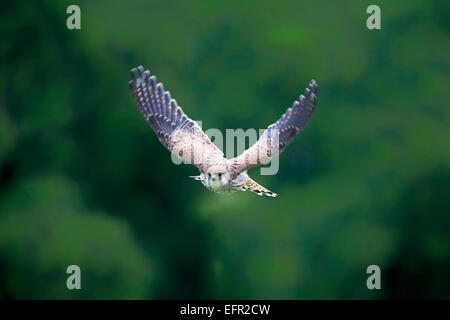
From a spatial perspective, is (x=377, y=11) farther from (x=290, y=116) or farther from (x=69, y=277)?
(x=69, y=277)

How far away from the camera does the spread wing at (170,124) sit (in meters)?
5.30

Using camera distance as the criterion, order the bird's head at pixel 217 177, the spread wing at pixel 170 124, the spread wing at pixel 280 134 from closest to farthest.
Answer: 1. the spread wing at pixel 280 134
2. the bird's head at pixel 217 177
3. the spread wing at pixel 170 124

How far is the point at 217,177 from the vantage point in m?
5.02

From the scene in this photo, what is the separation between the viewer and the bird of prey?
4914mm

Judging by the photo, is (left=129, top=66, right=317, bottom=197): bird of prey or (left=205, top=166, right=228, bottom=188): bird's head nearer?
(left=129, top=66, right=317, bottom=197): bird of prey

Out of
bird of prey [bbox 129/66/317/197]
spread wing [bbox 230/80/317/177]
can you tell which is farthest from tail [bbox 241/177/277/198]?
spread wing [bbox 230/80/317/177]

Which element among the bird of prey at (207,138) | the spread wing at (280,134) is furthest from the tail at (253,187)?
the spread wing at (280,134)

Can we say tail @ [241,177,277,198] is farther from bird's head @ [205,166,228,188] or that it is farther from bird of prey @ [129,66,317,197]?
bird's head @ [205,166,228,188]

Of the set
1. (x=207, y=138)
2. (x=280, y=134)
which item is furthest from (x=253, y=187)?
(x=280, y=134)

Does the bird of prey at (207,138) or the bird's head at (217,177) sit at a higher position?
the bird of prey at (207,138)

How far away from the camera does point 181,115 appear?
5.47 meters

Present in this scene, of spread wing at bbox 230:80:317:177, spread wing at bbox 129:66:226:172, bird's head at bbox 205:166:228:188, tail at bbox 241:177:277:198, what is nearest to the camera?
spread wing at bbox 230:80:317:177

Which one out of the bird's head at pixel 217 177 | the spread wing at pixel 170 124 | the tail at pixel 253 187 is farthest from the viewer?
the tail at pixel 253 187

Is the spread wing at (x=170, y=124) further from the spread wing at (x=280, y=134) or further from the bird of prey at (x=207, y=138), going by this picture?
the spread wing at (x=280, y=134)
